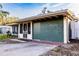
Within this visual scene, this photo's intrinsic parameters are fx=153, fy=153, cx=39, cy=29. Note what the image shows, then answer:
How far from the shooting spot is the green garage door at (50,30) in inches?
335

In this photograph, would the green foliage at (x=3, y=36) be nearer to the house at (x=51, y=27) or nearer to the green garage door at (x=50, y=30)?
the house at (x=51, y=27)

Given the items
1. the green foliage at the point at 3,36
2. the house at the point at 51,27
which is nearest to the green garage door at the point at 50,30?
the house at the point at 51,27

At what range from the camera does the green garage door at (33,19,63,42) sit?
8.50 metres

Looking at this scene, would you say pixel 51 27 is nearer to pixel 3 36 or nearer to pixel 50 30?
pixel 50 30

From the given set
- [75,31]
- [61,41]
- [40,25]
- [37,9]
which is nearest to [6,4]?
[37,9]

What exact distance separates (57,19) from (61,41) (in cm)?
126

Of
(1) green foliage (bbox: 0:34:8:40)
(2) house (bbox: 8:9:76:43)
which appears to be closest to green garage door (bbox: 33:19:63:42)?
(2) house (bbox: 8:9:76:43)

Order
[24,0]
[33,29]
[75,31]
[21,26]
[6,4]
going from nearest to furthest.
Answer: [24,0]
[6,4]
[75,31]
[33,29]
[21,26]

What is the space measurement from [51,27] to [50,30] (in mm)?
188

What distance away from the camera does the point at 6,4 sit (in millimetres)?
7699

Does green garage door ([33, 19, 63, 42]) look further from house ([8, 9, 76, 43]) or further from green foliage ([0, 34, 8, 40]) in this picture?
green foliage ([0, 34, 8, 40])

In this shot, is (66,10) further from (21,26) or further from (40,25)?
(21,26)

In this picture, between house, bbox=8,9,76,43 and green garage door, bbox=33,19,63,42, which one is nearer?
house, bbox=8,9,76,43

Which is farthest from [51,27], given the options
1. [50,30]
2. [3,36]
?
[3,36]
